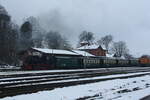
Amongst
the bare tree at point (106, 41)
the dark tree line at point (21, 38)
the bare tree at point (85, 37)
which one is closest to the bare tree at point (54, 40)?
the dark tree line at point (21, 38)

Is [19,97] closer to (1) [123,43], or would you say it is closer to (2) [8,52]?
(2) [8,52]

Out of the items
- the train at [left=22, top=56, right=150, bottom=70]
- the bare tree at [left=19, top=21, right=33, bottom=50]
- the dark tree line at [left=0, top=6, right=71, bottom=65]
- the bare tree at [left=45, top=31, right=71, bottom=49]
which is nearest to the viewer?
the train at [left=22, top=56, right=150, bottom=70]

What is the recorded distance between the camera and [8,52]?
80.5 m

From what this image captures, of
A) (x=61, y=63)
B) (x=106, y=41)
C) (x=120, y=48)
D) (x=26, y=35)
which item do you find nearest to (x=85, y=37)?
(x=106, y=41)

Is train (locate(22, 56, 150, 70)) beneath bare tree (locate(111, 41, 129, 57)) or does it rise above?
beneath

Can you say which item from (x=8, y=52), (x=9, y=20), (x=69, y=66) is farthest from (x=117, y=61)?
(x=9, y=20)

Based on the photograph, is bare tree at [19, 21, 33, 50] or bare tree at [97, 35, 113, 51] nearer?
bare tree at [19, 21, 33, 50]

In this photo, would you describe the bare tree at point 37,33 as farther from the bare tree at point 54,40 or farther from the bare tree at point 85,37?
the bare tree at point 85,37

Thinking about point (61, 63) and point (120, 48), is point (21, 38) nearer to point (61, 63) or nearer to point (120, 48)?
point (61, 63)

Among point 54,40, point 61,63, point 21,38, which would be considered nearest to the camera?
point 61,63

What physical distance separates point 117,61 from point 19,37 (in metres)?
43.5

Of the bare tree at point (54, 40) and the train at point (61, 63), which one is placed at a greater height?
the bare tree at point (54, 40)

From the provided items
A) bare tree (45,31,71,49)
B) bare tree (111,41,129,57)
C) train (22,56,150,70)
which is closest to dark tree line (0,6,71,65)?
bare tree (45,31,71,49)

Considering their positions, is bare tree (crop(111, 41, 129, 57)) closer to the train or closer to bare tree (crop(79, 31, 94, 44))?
bare tree (crop(79, 31, 94, 44))
